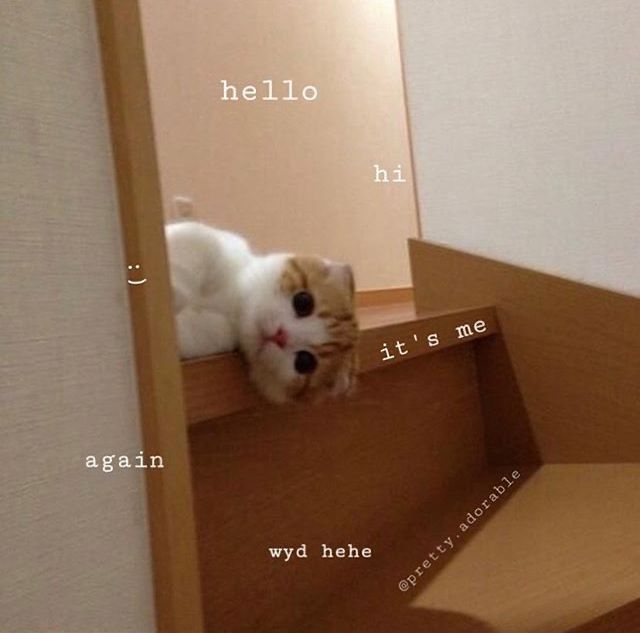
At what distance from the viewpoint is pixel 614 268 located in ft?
3.98

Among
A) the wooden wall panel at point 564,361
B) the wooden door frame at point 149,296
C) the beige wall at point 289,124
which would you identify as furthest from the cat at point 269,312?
the beige wall at point 289,124

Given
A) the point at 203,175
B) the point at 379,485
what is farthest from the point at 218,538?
the point at 203,175

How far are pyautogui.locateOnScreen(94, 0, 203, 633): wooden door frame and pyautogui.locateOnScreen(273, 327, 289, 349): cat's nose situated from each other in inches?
6.5

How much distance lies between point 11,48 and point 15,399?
0.18m

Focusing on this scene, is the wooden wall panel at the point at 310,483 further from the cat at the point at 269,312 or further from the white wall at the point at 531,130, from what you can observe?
the white wall at the point at 531,130

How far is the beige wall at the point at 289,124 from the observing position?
2.23 metres

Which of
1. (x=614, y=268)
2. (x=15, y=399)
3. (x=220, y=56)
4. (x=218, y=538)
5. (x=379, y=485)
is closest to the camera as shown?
(x=15, y=399)

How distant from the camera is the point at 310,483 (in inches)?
32.5

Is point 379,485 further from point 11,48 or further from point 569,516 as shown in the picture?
point 11,48

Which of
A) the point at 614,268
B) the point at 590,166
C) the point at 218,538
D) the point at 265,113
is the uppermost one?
the point at 265,113

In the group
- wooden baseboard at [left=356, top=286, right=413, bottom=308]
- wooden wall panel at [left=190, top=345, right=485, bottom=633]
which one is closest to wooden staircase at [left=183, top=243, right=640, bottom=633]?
wooden wall panel at [left=190, top=345, right=485, bottom=633]

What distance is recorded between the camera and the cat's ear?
28.4 inches

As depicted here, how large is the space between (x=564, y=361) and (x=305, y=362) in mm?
630

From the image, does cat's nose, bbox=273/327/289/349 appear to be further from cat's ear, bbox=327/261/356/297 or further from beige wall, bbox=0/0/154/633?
beige wall, bbox=0/0/154/633
